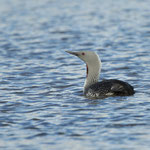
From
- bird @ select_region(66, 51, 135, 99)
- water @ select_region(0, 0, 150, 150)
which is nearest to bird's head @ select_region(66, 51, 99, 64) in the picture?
bird @ select_region(66, 51, 135, 99)

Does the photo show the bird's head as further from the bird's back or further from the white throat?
the bird's back

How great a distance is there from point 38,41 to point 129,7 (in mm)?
8461

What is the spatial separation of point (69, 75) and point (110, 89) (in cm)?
298

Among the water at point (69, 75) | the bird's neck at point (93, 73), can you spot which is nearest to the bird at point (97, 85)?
→ the bird's neck at point (93, 73)

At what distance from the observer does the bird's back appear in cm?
1042

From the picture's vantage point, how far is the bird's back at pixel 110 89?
10.4 meters

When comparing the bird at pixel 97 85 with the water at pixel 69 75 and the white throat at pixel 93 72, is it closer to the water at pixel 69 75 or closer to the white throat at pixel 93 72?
the white throat at pixel 93 72

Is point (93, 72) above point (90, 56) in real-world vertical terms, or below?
below

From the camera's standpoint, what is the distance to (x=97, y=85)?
10.8 m

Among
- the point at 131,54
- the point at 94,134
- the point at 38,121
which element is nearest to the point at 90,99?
the point at 38,121

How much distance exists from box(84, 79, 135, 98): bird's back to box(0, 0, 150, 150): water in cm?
13

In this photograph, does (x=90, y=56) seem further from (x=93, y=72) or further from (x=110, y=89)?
(x=110, y=89)

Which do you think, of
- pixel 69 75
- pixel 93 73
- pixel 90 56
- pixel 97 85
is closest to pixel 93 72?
pixel 93 73

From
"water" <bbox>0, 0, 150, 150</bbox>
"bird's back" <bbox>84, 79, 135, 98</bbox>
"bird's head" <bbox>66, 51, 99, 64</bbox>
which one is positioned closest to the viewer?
"water" <bbox>0, 0, 150, 150</bbox>
